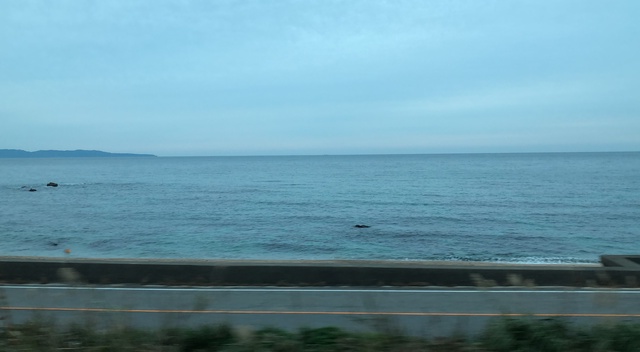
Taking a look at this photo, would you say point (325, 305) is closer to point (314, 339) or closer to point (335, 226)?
point (314, 339)

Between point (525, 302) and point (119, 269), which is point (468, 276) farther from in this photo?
point (119, 269)

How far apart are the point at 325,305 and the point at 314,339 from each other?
3.38 m

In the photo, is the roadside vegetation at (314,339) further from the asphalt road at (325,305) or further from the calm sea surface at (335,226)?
the calm sea surface at (335,226)

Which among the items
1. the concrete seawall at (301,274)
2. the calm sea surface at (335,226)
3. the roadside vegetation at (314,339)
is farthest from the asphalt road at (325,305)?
the calm sea surface at (335,226)

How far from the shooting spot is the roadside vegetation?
13.3ft

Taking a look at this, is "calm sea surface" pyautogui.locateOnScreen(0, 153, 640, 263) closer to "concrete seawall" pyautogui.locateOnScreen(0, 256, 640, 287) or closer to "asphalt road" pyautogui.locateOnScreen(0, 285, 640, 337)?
"concrete seawall" pyautogui.locateOnScreen(0, 256, 640, 287)

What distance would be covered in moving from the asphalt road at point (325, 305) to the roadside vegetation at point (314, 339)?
89cm

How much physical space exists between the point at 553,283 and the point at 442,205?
29.4m

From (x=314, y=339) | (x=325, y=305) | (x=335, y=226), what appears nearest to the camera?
(x=314, y=339)

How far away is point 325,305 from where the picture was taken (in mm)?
7863

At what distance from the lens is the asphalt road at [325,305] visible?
6383 mm

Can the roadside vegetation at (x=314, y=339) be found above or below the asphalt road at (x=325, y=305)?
above

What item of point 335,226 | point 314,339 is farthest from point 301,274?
point 335,226

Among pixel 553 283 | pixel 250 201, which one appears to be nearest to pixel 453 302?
pixel 553 283
